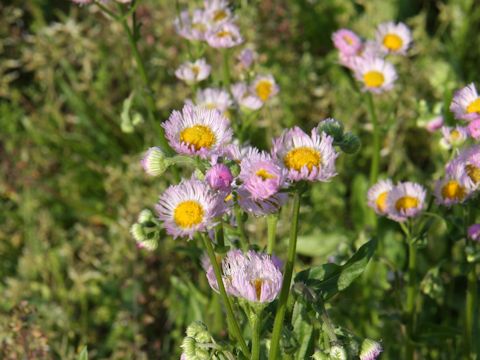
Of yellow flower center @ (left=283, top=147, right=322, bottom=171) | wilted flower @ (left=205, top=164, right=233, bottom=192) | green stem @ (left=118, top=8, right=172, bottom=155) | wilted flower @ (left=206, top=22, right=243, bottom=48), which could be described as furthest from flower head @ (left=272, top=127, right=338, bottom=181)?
wilted flower @ (left=206, top=22, right=243, bottom=48)

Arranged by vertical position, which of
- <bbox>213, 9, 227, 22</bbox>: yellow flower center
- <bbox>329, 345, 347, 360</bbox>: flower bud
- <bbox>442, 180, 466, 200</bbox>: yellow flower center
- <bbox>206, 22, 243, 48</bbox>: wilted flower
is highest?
<bbox>213, 9, 227, 22</bbox>: yellow flower center

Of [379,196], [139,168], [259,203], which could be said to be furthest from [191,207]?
[139,168]

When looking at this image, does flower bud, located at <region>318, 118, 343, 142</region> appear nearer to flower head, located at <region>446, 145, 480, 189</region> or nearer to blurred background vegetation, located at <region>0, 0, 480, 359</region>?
flower head, located at <region>446, 145, 480, 189</region>

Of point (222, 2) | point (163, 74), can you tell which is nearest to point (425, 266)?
point (222, 2)

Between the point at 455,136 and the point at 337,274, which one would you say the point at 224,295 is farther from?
the point at 455,136

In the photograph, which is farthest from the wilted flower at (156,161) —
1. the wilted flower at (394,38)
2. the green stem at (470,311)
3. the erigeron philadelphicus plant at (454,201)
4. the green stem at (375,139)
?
the wilted flower at (394,38)

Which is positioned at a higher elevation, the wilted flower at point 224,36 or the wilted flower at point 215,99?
the wilted flower at point 224,36

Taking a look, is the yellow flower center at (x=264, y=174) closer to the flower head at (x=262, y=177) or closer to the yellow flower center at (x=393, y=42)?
the flower head at (x=262, y=177)

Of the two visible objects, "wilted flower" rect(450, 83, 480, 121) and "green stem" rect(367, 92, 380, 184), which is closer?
"wilted flower" rect(450, 83, 480, 121)
